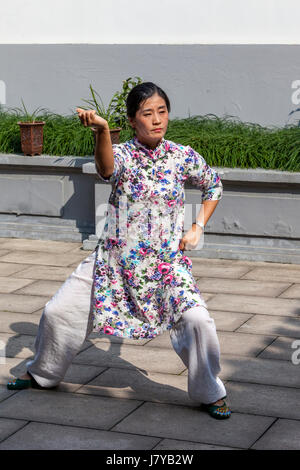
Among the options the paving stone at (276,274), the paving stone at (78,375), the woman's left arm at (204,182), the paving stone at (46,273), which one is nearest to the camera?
the woman's left arm at (204,182)

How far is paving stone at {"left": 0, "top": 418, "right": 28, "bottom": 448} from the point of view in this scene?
177 inches

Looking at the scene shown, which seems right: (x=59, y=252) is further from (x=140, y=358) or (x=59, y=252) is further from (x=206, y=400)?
(x=206, y=400)

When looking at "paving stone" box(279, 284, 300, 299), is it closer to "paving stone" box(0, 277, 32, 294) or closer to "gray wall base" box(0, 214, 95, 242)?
"paving stone" box(0, 277, 32, 294)

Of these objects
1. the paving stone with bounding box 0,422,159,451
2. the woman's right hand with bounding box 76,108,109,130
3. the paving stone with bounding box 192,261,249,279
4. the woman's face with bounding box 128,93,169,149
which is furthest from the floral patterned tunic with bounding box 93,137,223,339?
the paving stone with bounding box 192,261,249,279

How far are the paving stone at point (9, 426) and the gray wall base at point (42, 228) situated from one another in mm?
4447

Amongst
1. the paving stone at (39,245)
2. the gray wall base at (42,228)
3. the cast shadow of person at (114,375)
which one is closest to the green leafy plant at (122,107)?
the gray wall base at (42,228)

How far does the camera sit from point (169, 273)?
4.71 metres

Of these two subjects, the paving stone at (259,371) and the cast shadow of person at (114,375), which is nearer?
the cast shadow of person at (114,375)

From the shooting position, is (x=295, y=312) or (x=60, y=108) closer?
(x=295, y=312)

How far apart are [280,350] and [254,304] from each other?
110 cm

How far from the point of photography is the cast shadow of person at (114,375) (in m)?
5.07

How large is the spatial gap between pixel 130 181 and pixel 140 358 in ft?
5.02

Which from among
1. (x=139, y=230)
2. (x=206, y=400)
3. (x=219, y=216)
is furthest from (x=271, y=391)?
(x=219, y=216)
